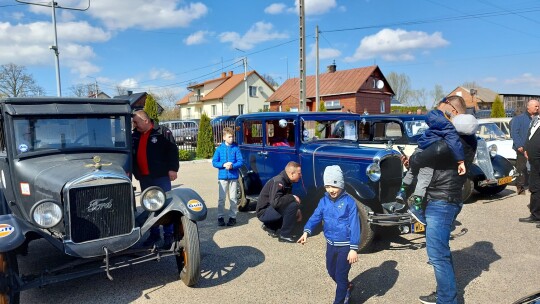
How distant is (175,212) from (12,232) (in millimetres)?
1435

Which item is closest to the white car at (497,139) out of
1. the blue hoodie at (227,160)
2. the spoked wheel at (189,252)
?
the blue hoodie at (227,160)

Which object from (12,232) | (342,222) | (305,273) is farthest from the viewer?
(305,273)

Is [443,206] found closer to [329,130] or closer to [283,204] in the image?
[283,204]

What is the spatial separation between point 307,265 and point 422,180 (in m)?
1.92

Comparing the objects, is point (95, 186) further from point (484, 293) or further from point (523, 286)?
point (523, 286)

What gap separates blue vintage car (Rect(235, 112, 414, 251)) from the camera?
15.6 ft

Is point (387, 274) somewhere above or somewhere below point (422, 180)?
below

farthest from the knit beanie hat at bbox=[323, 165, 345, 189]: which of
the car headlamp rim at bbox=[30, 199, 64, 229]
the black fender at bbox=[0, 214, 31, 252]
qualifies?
the black fender at bbox=[0, 214, 31, 252]

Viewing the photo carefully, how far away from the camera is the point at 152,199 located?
150 inches

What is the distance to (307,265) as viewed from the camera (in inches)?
172

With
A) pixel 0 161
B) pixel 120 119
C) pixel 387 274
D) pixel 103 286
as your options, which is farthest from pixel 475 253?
pixel 0 161

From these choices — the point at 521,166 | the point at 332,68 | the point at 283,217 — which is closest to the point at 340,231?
the point at 283,217

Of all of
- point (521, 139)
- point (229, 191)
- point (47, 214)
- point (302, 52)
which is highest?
point (302, 52)

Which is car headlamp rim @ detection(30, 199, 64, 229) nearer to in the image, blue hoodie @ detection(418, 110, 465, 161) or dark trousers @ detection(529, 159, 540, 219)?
blue hoodie @ detection(418, 110, 465, 161)
